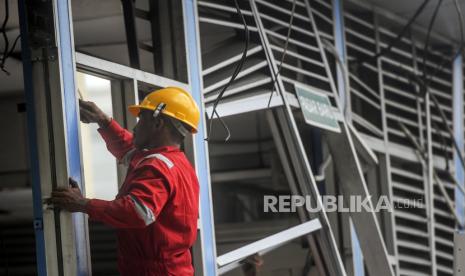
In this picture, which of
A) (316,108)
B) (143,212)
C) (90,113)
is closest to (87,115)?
(90,113)

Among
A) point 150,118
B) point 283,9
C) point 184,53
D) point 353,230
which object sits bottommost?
point 353,230

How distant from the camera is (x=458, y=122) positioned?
27.1 ft

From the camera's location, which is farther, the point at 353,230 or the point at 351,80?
the point at 351,80

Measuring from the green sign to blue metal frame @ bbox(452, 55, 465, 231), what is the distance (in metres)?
2.60

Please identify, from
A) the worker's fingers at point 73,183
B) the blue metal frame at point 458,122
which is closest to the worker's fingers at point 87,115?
the worker's fingers at point 73,183

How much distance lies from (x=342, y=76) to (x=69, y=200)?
11.6 feet

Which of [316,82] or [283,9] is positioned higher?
[283,9]

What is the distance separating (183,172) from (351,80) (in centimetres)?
353

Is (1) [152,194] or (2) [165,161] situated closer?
(1) [152,194]

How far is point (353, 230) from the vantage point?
20.6ft

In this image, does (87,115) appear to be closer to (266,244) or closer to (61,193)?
(61,193)

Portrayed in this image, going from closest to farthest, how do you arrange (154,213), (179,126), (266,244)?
(154,213) → (179,126) → (266,244)

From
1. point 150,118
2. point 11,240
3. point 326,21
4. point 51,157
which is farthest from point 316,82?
point 11,240

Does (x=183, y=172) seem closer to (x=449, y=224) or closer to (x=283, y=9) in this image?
(x=283, y=9)
